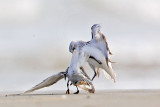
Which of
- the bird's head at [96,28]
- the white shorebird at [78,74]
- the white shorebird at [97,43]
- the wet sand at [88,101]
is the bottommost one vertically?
the wet sand at [88,101]

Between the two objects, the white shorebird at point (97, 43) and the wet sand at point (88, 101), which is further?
the white shorebird at point (97, 43)

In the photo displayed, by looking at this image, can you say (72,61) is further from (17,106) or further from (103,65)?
(17,106)

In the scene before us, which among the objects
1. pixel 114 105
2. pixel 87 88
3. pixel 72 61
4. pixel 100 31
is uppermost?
pixel 100 31

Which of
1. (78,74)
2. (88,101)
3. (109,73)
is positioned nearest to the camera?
(88,101)

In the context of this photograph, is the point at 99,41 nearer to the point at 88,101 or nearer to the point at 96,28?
the point at 96,28

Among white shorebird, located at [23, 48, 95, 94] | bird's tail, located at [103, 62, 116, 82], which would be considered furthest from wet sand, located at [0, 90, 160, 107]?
bird's tail, located at [103, 62, 116, 82]

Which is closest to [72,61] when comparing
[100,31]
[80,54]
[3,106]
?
[80,54]

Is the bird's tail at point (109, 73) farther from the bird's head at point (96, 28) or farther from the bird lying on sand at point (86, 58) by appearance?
the bird's head at point (96, 28)

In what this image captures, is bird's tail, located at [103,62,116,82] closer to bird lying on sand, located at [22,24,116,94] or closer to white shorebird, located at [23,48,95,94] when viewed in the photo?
bird lying on sand, located at [22,24,116,94]

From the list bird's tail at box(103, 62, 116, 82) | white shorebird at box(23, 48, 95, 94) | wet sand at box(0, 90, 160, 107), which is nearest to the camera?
wet sand at box(0, 90, 160, 107)

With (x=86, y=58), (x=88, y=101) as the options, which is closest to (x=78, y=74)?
(x=86, y=58)

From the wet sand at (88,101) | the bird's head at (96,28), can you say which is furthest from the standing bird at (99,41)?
the wet sand at (88,101)
